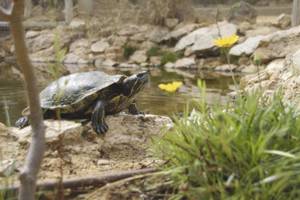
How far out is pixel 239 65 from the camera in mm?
14492

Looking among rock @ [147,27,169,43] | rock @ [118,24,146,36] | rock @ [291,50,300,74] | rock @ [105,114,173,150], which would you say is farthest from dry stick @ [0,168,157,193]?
rock @ [118,24,146,36]

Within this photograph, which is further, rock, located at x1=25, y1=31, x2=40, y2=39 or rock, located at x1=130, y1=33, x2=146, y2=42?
rock, located at x1=25, y1=31, x2=40, y2=39

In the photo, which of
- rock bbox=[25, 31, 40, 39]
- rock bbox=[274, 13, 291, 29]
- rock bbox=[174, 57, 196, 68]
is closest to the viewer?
rock bbox=[174, 57, 196, 68]

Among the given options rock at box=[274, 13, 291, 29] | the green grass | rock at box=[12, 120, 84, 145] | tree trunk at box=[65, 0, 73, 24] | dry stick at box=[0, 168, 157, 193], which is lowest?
rock at box=[274, 13, 291, 29]

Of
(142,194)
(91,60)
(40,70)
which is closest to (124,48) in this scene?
(91,60)

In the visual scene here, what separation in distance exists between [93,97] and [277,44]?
999 cm

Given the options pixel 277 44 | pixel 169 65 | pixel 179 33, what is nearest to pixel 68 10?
pixel 179 33

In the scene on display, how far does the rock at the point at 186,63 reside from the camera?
50.1ft

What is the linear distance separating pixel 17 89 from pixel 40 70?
13.7 ft

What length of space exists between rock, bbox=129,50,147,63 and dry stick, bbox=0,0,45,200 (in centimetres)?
1432

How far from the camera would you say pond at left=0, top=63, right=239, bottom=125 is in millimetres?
7742

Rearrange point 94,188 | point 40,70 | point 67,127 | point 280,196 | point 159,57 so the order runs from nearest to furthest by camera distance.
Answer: point 280,196 < point 94,188 < point 67,127 < point 40,70 < point 159,57

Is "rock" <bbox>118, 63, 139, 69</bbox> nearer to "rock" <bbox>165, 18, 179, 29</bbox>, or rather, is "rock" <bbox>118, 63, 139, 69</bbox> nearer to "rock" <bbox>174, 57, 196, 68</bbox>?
"rock" <bbox>174, 57, 196, 68</bbox>

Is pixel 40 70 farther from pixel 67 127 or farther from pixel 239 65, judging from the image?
pixel 67 127
